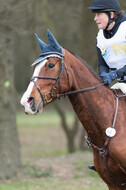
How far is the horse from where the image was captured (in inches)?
174

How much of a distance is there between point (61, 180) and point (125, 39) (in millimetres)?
6045

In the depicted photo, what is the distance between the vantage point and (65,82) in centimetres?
450

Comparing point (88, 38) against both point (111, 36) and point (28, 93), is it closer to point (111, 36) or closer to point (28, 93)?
point (111, 36)

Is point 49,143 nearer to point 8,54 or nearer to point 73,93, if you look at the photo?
point 8,54

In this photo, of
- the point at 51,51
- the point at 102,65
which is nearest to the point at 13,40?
the point at 102,65

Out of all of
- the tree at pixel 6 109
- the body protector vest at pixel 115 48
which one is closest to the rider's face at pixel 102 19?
the body protector vest at pixel 115 48

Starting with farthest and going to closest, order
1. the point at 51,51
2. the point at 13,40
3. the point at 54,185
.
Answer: the point at 13,40
the point at 54,185
the point at 51,51

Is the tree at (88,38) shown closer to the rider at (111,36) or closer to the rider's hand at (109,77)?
the rider at (111,36)

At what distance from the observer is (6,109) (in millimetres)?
10625

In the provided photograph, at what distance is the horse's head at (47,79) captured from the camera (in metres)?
4.25

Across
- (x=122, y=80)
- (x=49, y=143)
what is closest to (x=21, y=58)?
(x=49, y=143)

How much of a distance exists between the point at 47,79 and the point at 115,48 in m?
1.18

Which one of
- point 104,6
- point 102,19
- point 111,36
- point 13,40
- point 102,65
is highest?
point 13,40

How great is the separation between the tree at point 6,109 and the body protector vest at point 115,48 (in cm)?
557
